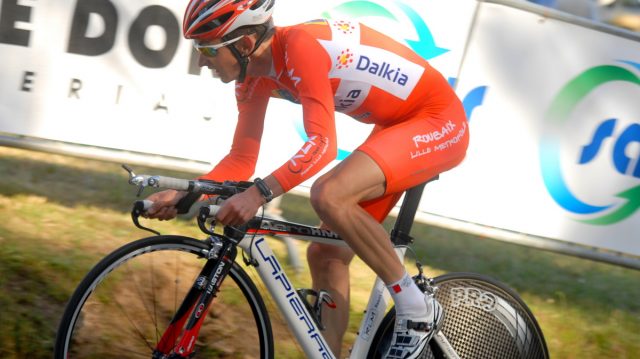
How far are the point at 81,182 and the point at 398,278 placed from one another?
3759 millimetres

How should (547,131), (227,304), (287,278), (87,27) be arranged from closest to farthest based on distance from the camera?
1. (287,278)
2. (227,304)
3. (87,27)
4. (547,131)

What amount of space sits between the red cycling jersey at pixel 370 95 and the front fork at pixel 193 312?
488 millimetres

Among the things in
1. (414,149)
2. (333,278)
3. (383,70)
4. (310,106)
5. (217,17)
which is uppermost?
(217,17)

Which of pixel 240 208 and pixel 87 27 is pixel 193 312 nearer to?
pixel 240 208

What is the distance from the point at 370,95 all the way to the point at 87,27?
2670mm

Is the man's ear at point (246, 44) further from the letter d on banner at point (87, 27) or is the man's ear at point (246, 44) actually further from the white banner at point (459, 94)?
the letter d on banner at point (87, 27)

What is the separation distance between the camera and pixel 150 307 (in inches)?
171

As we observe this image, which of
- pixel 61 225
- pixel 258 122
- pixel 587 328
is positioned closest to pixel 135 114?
pixel 61 225

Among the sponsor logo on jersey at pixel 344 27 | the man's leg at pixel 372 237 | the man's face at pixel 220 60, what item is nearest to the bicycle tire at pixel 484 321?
the man's leg at pixel 372 237

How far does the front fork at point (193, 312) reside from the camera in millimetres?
3779

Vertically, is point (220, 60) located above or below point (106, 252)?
above

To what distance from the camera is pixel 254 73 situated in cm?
414

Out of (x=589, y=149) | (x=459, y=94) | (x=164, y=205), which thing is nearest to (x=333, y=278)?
(x=164, y=205)

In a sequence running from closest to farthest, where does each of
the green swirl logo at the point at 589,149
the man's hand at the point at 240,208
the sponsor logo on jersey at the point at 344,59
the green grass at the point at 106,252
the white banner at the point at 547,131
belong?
the man's hand at the point at 240,208 → the sponsor logo on jersey at the point at 344,59 → the green grass at the point at 106,252 → the white banner at the point at 547,131 → the green swirl logo at the point at 589,149
